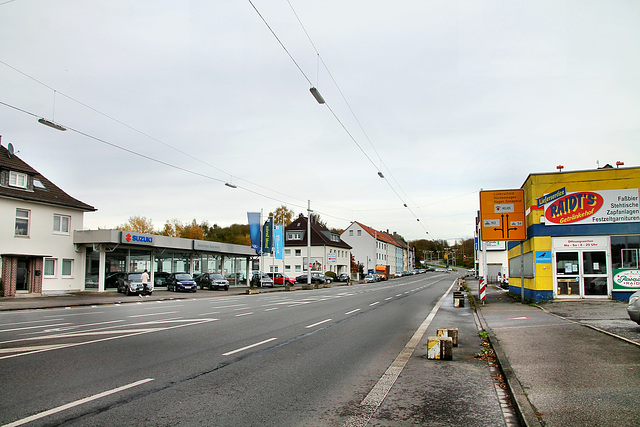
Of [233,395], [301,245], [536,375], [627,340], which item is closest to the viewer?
[233,395]

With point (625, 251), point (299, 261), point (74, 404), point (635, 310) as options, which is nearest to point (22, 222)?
point (74, 404)

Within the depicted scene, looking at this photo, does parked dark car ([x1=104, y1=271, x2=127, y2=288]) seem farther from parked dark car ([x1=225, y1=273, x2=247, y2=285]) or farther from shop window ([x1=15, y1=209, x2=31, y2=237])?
parked dark car ([x1=225, y1=273, x2=247, y2=285])

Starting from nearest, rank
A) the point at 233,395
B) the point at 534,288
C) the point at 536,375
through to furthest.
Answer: the point at 233,395 < the point at 536,375 < the point at 534,288

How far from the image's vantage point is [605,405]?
5.52m

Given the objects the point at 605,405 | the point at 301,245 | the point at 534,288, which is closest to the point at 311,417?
the point at 605,405

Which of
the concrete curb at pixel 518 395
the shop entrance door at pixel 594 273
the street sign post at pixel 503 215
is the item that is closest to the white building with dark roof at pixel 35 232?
the street sign post at pixel 503 215

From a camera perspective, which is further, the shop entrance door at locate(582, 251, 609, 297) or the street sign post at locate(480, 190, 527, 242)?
the street sign post at locate(480, 190, 527, 242)

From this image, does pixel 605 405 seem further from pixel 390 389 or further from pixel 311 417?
pixel 311 417

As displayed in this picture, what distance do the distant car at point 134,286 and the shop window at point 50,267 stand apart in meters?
4.38

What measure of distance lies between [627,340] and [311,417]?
25.2 ft

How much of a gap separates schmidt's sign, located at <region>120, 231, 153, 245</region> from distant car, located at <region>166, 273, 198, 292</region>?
11.6 ft

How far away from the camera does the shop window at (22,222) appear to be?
98.1 ft

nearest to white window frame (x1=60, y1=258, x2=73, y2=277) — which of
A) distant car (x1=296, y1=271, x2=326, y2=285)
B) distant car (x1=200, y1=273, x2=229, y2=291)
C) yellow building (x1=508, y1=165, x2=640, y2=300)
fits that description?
distant car (x1=200, y1=273, x2=229, y2=291)

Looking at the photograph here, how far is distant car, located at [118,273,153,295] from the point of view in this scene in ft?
104
